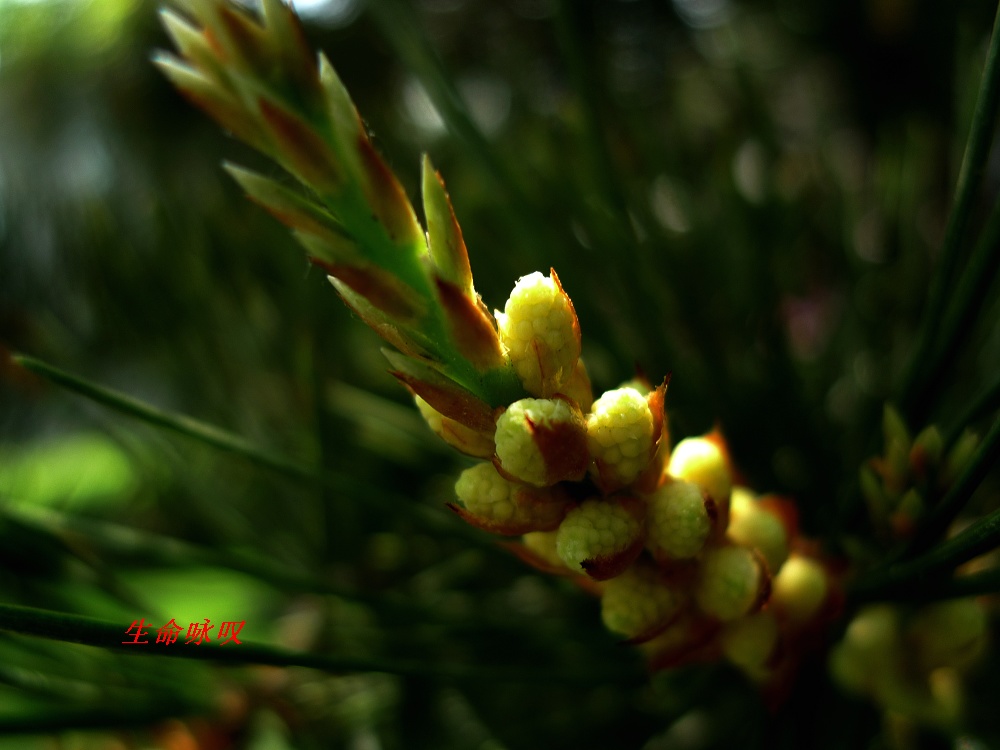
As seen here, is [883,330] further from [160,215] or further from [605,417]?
[160,215]

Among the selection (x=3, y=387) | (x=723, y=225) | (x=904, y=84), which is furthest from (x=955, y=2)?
(x=3, y=387)

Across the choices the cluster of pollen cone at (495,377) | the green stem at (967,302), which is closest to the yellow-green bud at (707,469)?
the cluster of pollen cone at (495,377)

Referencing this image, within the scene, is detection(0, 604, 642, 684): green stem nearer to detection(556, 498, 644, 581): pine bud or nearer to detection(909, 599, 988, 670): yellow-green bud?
detection(556, 498, 644, 581): pine bud

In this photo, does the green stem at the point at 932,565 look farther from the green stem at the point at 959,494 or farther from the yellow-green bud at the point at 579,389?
the yellow-green bud at the point at 579,389

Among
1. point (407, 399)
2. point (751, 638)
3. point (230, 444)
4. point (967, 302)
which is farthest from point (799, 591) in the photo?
point (407, 399)

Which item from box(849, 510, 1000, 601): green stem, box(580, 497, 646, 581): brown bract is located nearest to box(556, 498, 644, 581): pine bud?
box(580, 497, 646, 581): brown bract

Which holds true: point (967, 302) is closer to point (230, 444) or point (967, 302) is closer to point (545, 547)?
point (545, 547)
